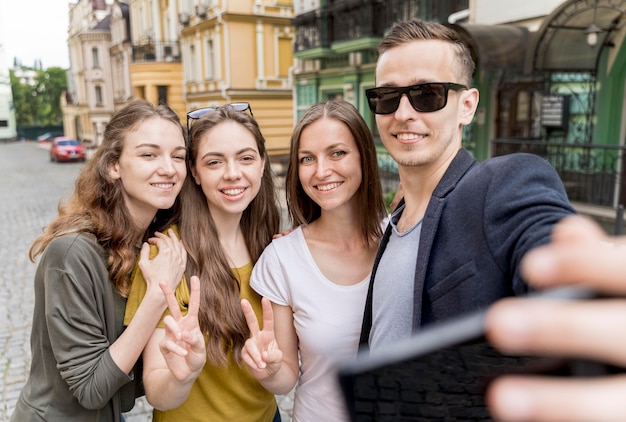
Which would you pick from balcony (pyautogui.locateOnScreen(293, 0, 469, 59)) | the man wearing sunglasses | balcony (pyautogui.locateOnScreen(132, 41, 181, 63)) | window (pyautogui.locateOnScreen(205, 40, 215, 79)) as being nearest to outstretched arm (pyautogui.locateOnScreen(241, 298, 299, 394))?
the man wearing sunglasses

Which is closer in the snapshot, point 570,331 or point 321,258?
point 570,331

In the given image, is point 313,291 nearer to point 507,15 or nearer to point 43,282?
point 43,282

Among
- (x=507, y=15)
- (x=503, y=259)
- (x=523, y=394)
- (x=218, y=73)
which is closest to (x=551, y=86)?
(x=507, y=15)

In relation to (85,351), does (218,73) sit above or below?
above

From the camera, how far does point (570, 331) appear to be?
45 cm

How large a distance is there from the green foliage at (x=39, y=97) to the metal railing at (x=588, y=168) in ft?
226

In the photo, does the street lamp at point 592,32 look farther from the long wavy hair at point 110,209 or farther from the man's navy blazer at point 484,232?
the man's navy blazer at point 484,232

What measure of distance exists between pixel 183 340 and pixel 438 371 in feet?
4.03

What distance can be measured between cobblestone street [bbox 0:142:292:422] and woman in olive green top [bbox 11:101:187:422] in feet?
6.72

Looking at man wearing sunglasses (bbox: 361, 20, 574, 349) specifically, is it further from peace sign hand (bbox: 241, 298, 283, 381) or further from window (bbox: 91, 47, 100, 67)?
window (bbox: 91, 47, 100, 67)

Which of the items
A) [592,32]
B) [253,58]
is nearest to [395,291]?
[592,32]

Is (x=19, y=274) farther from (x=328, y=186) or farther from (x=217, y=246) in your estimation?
(x=328, y=186)

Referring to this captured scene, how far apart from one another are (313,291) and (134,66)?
90.2 feet

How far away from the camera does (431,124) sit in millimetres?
1680
